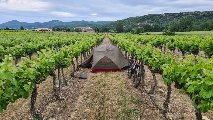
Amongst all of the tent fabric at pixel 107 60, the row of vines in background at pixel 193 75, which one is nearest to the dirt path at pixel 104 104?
the row of vines in background at pixel 193 75

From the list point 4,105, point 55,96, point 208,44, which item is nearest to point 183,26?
point 208,44

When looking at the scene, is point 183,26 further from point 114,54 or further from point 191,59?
point 191,59

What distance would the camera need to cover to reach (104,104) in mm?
19578

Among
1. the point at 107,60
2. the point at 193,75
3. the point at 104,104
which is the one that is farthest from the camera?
the point at 107,60

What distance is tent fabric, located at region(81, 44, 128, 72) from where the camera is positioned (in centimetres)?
3259

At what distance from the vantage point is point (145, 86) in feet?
82.1

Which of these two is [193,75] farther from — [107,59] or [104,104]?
[107,59]

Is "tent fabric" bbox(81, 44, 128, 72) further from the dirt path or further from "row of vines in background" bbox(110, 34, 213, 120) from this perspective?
"row of vines in background" bbox(110, 34, 213, 120)

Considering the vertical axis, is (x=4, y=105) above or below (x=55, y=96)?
above

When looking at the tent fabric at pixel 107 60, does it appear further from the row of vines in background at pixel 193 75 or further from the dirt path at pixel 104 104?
the row of vines in background at pixel 193 75

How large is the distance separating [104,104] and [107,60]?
1323 cm

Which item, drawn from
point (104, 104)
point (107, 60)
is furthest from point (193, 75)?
point (107, 60)

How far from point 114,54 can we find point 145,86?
901 cm

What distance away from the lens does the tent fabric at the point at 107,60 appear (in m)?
32.6
